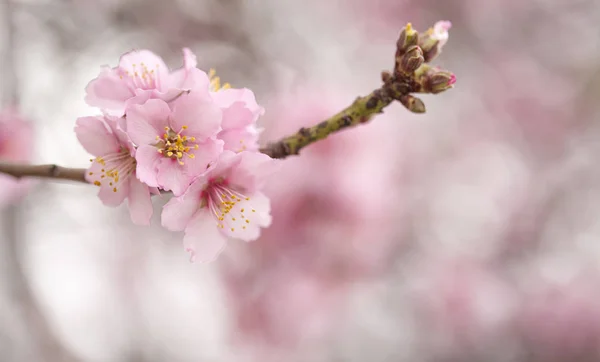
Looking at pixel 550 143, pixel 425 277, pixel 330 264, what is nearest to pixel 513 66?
pixel 550 143

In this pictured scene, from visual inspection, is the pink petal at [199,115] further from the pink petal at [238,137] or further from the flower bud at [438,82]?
the flower bud at [438,82]

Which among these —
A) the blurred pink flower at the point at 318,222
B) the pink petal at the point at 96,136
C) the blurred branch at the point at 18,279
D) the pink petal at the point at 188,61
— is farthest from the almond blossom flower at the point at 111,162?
the blurred branch at the point at 18,279

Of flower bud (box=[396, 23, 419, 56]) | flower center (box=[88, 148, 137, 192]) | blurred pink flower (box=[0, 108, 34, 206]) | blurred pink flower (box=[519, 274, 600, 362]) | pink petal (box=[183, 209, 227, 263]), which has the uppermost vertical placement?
blurred pink flower (box=[519, 274, 600, 362])

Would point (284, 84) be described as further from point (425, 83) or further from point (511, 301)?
point (425, 83)

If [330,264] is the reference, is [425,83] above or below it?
below

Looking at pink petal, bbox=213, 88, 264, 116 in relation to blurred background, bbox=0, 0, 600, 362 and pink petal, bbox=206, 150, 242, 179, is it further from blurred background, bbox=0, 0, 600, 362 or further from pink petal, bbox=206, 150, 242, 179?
blurred background, bbox=0, 0, 600, 362

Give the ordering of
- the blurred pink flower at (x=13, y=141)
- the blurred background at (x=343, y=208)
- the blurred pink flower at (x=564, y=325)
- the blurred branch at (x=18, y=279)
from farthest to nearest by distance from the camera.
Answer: the blurred pink flower at (x=564, y=325) → the blurred background at (x=343, y=208) → the blurred branch at (x=18, y=279) → the blurred pink flower at (x=13, y=141)

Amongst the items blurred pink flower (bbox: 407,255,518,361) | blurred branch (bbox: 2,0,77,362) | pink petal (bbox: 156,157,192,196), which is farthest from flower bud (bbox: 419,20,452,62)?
blurred pink flower (bbox: 407,255,518,361)
